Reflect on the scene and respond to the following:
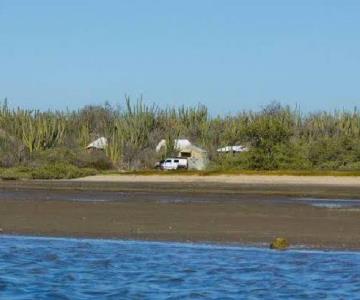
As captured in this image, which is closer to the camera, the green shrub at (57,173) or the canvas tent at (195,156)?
the green shrub at (57,173)

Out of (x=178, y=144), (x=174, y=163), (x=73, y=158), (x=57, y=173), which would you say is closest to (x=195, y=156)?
(x=178, y=144)

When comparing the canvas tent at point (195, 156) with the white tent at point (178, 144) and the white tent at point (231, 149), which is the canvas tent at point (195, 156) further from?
the white tent at point (231, 149)

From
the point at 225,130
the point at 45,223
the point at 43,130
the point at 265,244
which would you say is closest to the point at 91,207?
the point at 45,223

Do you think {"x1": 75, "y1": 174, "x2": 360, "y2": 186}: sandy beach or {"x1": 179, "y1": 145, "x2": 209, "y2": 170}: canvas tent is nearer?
{"x1": 75, "y1": 174, "x2": 360, "y2": 186}: sandy beach

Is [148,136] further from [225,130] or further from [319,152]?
[319,152]

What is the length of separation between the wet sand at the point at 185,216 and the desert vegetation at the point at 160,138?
54.4ft

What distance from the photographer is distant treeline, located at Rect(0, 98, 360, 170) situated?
5462 cm

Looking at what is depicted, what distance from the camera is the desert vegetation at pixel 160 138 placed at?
53.8 metres

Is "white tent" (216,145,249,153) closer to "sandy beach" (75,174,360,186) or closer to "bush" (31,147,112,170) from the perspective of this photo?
"bush" (31,147,112,170)

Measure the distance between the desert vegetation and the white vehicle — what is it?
155cm

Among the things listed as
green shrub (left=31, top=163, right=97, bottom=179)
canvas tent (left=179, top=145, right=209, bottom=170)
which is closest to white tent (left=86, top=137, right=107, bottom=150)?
canvas tent (left=179, top=145, right=209, bottom=170)

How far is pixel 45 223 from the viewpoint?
21.1 meters

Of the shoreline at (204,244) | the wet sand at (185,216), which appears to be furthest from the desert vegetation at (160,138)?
the shoreline at (204,244)

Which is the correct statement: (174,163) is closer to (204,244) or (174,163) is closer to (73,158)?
(73,158)
